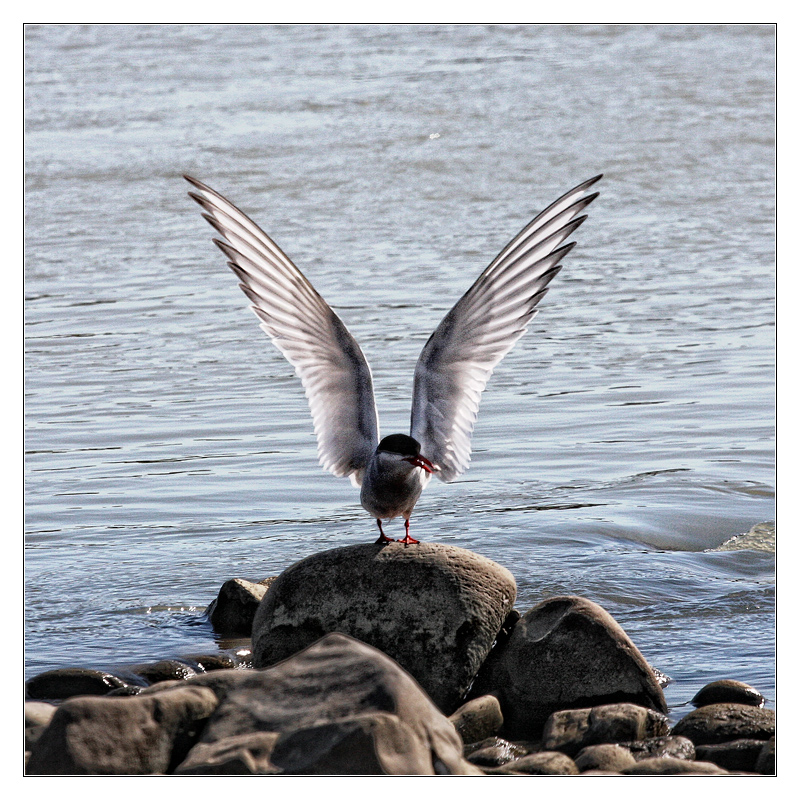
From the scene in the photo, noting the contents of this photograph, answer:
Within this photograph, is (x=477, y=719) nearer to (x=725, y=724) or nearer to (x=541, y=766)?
(x=541, y=766)

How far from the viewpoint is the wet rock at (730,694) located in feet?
17.6

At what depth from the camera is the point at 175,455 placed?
352 inches

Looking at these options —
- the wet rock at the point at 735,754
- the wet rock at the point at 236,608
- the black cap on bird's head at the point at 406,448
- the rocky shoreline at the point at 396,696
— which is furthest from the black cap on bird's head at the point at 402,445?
the wet rock at the point at 735,754

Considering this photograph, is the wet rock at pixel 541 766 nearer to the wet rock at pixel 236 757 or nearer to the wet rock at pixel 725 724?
the wet rock at pixel 725 724

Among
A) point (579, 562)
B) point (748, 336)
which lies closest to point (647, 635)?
point (579, 562)

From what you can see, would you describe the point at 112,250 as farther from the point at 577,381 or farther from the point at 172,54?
the point at 172,54

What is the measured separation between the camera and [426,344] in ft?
19.7

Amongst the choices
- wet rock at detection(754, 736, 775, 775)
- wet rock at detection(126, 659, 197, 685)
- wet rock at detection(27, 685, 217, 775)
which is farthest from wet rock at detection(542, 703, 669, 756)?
wet rock at detection(126, 659, 197, 685)

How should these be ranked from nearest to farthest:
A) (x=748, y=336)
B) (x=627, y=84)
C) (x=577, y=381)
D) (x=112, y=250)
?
(x=577, y=381) → (x=748, y=336) → (x=112, y=250) → (x=627, y=84)

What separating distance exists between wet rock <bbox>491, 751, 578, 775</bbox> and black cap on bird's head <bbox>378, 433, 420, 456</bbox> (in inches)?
61.5

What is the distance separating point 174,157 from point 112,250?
3008mm

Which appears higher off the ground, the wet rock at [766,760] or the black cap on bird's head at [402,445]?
the black cap on bird's head at [402,445]

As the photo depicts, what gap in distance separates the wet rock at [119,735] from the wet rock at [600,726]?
145 centimetres

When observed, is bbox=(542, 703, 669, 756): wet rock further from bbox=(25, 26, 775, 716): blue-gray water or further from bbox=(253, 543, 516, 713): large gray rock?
bbox=(253, 543, 516, 713): large gray rock
